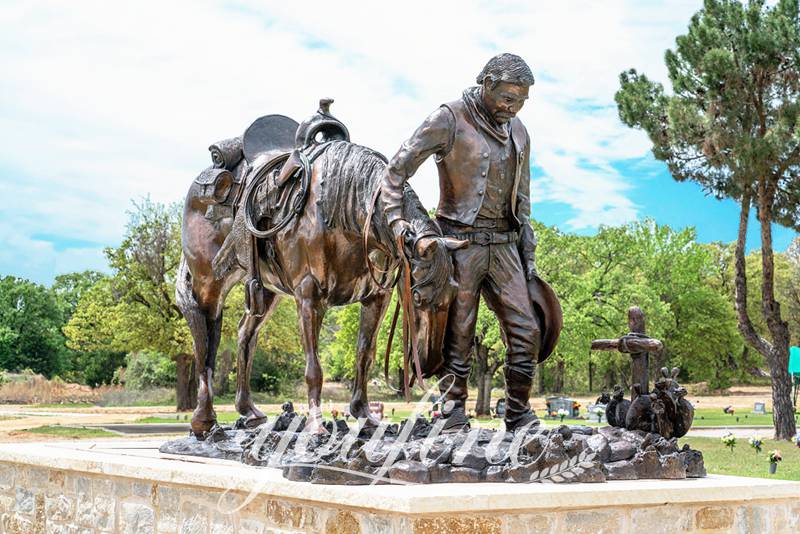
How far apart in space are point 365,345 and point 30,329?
1785 inches

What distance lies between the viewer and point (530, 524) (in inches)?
164

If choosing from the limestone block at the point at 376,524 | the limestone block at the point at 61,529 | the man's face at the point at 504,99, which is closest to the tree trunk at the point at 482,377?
the limestone block at the point at 61,529

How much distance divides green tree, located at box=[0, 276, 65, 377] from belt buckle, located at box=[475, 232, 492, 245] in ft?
146

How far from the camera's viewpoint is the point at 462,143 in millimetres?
5402

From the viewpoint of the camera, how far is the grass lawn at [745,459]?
11.8 meters

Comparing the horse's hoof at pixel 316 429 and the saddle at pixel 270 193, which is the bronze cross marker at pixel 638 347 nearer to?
the horse's hoof at pixel 316 429

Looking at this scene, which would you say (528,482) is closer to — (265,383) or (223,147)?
(223,147)

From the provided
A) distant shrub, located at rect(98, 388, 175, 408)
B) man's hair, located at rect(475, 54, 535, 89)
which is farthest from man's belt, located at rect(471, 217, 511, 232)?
distant shrub, located at rect(98, 388, 175, 408)

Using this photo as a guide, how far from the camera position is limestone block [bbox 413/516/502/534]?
3.87 metres

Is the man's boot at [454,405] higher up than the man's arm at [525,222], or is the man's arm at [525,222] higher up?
the man's arm at [525,222]

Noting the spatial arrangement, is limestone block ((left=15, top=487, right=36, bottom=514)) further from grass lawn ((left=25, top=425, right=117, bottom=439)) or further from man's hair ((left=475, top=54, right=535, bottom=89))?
grass lawn ((left=25, top=425, right=117, bottom=439))

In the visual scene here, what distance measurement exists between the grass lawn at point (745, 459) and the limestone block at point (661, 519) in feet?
19.7

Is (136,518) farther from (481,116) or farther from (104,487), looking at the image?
(481,116)

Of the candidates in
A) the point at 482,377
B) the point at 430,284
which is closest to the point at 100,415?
the point at 482,377
